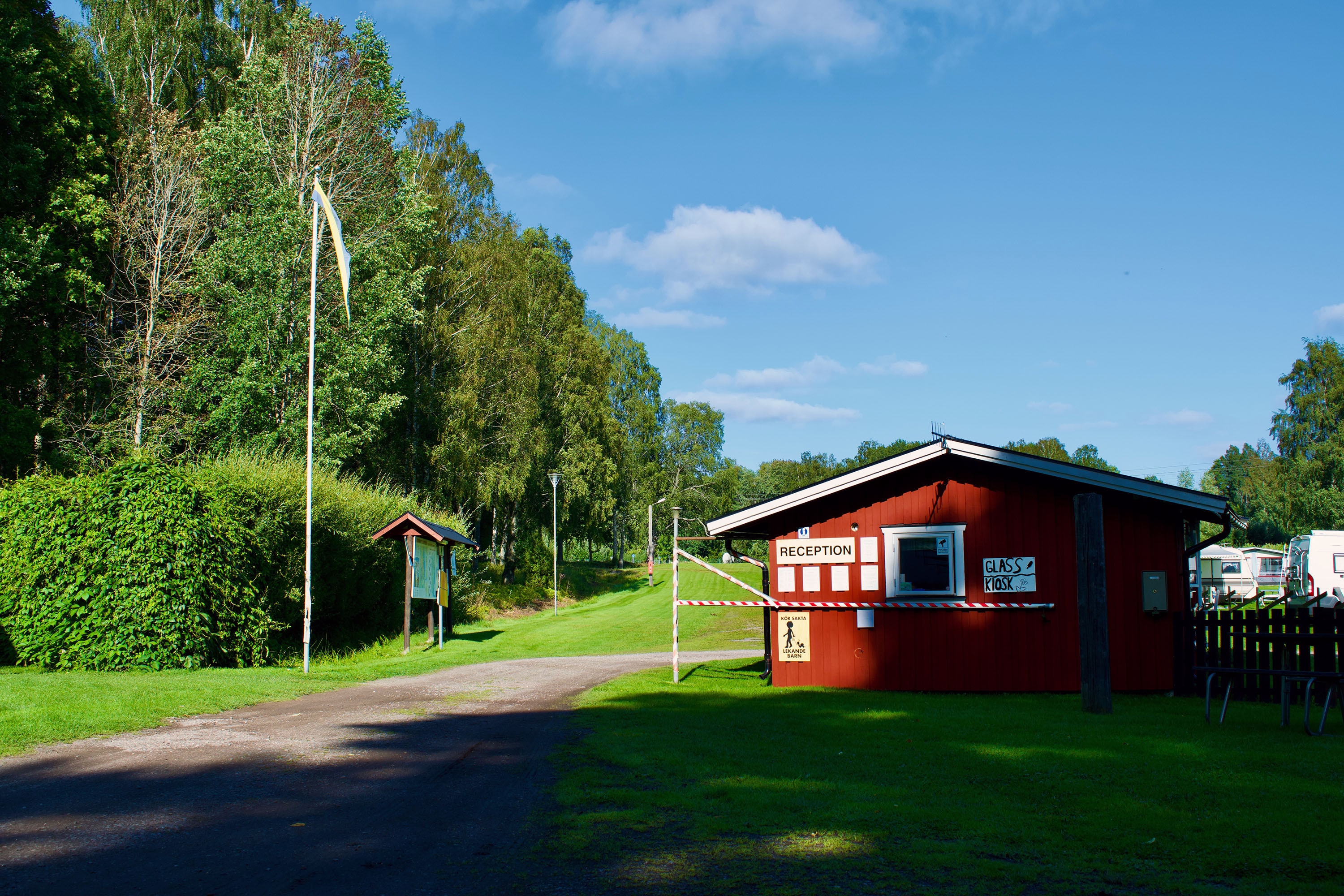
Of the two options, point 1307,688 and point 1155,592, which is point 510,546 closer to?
point 1155,592

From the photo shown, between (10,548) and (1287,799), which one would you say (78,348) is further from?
(1287,799)

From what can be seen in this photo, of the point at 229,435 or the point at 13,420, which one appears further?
the point at 229,435

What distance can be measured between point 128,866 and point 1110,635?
1258 cm

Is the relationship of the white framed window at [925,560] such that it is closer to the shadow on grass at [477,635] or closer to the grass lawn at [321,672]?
the grass lawn at [321,672]

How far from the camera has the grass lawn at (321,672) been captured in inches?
388

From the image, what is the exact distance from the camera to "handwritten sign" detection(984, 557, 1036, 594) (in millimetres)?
13680

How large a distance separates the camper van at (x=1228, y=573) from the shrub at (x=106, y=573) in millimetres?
36038

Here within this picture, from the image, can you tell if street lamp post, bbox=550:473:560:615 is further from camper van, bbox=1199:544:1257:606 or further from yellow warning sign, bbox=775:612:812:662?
camper van, bbox=1199:544:1257:606

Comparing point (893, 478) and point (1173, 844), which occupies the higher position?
point (893, 478)

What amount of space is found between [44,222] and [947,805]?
3053 cm

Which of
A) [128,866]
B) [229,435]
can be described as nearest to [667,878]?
[128,866]

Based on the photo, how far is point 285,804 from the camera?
6422 mm

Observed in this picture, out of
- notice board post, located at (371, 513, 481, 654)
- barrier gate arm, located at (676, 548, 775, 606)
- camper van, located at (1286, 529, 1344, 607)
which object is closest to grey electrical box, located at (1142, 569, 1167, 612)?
barrier gate arm, located at (676, 548, 775, 606)

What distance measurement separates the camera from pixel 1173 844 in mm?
5316
